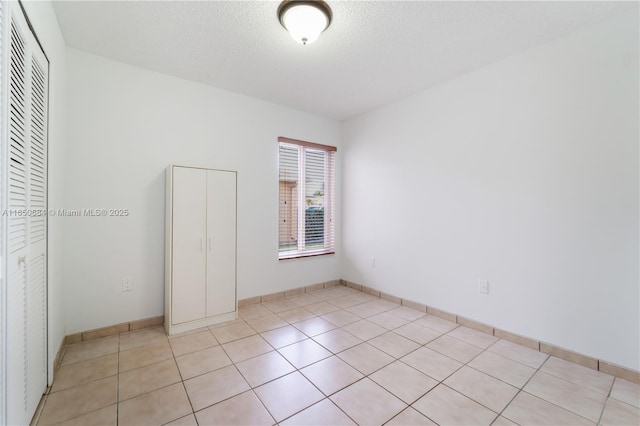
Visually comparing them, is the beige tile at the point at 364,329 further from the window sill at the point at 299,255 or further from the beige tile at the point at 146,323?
the beige tile at the point at 146,323

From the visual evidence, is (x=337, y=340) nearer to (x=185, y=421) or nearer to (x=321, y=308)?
(x=321, y=308)

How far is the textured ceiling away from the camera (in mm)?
1958

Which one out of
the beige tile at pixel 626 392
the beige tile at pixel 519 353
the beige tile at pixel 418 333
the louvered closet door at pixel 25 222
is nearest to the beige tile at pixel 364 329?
the beige tile at pixel 418 333

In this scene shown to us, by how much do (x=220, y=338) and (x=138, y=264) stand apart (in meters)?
1.09

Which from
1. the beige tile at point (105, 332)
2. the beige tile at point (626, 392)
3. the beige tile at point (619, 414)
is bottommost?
the beige tile at point (619, 414)

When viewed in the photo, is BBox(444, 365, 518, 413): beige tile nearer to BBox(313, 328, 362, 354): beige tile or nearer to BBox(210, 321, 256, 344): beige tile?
BBox(313, 328, 362, 354): beige tile

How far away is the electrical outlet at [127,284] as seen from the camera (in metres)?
2.67

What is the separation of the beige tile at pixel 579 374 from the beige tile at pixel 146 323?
Answer: 3386mm

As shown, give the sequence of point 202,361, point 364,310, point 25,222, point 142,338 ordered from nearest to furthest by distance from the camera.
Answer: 1. point 25,222
2. point 202,361
3. point 142,338
4. point 364,310

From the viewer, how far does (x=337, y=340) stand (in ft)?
8.38

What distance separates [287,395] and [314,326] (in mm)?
1066

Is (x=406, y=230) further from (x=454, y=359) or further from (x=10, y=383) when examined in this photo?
(x=10, y=383)

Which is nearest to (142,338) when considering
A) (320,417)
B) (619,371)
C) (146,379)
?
(146,379)

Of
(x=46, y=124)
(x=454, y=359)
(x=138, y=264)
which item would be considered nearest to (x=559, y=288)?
(x=454, y=359)
